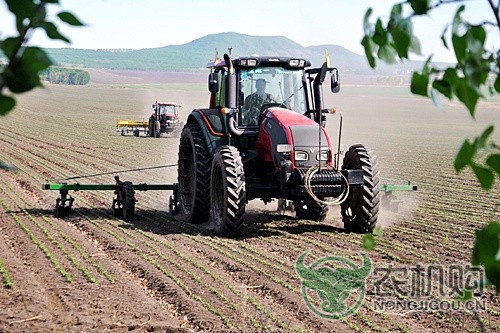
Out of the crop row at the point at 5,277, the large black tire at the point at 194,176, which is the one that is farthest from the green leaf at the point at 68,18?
the large black tire at the point at 194,176

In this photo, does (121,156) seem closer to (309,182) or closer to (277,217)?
(277,217)

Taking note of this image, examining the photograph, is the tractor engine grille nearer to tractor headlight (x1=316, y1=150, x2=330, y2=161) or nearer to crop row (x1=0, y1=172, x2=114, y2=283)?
tractor headlight (x1=316, y1=150, x2=330, y2=161)

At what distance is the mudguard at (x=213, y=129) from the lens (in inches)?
417

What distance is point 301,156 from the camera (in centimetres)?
979

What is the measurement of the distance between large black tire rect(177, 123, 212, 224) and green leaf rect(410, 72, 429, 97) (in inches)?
368

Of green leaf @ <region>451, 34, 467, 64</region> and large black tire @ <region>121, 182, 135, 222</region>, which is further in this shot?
large black tire @ <region>121, 182, 135, 222</region>

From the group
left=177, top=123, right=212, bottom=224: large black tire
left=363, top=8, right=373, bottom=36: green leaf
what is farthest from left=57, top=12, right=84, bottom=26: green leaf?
left=177, top=123, right=212, bottom=224: large black tire

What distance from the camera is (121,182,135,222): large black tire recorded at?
11297 mm

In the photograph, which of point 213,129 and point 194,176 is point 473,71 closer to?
point 213,129

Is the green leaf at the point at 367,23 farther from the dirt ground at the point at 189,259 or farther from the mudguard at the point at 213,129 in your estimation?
the mudguard at the point at 213,129

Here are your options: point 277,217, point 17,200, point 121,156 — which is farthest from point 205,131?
point 121,156

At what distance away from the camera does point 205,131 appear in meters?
10.8

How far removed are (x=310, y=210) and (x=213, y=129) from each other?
6.46 ft

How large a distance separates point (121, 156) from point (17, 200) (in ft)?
30.9
